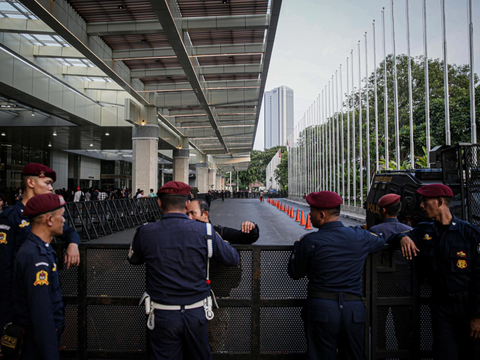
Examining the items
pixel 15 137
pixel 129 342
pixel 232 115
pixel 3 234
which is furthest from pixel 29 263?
pixel 15 137

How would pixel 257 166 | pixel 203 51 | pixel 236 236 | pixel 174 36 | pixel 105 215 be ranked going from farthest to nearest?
pixel 257 166
pixel 203 51
pixel 105 215
pixel 174 36
pixel 236 236

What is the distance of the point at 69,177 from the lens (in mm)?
42844

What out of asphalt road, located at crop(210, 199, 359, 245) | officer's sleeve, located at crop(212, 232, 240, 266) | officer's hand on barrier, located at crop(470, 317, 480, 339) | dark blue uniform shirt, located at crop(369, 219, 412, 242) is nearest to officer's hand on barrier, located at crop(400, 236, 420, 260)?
officer's hand on barrier, located at crop(470, 317, 480, 339)

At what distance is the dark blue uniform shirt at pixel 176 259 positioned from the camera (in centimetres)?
267

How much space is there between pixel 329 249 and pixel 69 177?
4561 centimetres

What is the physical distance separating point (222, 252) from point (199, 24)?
1341 centimetres

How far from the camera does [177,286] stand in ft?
8.74

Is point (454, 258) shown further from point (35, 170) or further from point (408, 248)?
point (35, 170)

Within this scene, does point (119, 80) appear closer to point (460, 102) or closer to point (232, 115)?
point (232, 115)

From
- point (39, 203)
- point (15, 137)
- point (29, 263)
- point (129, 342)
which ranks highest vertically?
point (15, 137)

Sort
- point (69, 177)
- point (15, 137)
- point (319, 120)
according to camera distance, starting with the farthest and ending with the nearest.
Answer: point (69, 177) < point (319, 120) < point (15, 137)

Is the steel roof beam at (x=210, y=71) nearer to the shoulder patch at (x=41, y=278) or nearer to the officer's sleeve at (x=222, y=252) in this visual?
the officer's sleeve at (x=222, y=252)

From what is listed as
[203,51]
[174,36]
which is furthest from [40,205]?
[203,51]

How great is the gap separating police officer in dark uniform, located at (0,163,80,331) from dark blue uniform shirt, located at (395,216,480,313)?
10.5ft
